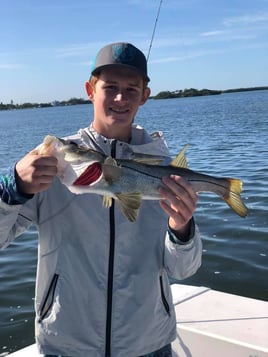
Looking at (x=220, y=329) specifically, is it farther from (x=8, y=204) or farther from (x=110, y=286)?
(x=8, y=204)

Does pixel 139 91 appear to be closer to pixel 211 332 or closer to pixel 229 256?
pixel 211 332

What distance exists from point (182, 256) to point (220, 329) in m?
1.71

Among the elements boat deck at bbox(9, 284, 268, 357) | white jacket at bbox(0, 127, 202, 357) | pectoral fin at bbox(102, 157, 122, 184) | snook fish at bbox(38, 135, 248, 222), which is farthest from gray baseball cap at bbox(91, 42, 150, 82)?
boat deck at bbox(9, 284, 268, 357)

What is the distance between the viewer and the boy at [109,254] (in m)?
2.95

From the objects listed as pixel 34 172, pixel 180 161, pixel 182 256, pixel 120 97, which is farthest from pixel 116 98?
pixel 182 256

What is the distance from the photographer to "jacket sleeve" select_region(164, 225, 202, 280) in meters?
3.07

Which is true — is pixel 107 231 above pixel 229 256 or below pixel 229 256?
above

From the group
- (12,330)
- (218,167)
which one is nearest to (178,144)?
(218,167)

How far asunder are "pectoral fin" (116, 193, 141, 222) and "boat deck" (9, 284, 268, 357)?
2096 millimetres

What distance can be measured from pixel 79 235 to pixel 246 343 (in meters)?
2.10

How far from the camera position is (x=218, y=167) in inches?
690

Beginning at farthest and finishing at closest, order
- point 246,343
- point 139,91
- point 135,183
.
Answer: point 246,343, point 139,91, point 135,183

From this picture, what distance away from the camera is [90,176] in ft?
8.77

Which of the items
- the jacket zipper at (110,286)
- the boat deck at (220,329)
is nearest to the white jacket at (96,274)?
the jacket zipper at (110,286)
